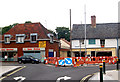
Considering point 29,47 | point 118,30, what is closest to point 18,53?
point 29,47

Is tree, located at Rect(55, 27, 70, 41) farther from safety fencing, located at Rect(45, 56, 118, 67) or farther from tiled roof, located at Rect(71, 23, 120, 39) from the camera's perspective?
safety fencing, located at Rect(45, 56, 118, 67)

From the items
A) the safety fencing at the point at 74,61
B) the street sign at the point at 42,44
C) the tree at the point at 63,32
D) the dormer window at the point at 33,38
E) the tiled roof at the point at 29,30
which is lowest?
the safety fencing at the point at 74,61

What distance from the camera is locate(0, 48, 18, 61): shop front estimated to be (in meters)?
45.0

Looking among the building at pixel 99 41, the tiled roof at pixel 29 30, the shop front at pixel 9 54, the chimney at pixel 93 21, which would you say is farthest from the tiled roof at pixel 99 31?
the shop front at pixel 9 54

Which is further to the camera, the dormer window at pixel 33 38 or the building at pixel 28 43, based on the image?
the dormer window at pixel 33 38

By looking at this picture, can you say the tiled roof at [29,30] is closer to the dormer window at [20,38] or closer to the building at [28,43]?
the building at [28,43]

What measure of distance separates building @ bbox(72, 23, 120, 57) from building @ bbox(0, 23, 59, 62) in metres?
7.57

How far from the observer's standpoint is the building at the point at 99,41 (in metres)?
50.9

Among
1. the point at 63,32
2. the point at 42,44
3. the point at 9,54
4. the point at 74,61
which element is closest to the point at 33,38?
the point at 42,44

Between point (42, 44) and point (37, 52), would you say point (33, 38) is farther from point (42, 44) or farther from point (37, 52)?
point (37, 52)

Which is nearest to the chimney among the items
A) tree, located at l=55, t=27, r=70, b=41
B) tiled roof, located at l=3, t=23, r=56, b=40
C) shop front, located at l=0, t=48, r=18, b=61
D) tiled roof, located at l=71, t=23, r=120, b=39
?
tiled roof, located at l=71, t=23, r=120, b=39

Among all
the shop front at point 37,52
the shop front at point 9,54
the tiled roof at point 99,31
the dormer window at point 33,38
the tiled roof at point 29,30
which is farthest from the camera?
the tiled roof at point 99,31

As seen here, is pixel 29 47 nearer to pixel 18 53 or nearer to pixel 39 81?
pixel 18 53

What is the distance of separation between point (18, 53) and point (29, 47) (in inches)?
113
